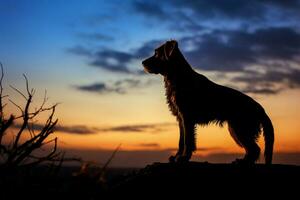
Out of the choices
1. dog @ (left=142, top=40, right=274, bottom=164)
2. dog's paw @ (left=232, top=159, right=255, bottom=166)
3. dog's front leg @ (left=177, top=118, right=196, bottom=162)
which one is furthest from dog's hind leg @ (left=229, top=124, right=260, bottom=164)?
dog's front leg @ (left=177, top=118, right=196, bottom=162)

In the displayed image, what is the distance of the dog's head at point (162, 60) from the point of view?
1094cm

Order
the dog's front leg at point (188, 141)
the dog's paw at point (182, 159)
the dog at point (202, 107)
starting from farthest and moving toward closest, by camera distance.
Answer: the dog at point (202, 107) < the dog's front leg at point (188, 141) < the dog's paw at point (182, 159)

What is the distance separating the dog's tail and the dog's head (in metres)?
2.34

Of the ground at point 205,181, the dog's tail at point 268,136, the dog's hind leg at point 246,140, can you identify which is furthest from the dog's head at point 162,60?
the ground at point 205,181

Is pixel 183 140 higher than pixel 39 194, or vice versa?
pixel 183 140

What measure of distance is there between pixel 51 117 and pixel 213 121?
6.04 meters

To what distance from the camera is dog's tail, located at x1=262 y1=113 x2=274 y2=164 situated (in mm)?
10648

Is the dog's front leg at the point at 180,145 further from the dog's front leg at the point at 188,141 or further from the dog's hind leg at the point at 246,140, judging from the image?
the dog's hind leg at the point at 246,140

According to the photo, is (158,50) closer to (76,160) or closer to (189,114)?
(189,114)

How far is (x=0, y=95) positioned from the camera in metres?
4.86

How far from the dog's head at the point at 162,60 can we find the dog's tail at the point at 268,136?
2343mm

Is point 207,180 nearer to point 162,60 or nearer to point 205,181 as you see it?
point 205,181

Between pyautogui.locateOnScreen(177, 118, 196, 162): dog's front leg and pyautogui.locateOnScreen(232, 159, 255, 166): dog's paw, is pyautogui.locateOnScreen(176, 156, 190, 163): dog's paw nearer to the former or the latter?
pyautogui.locateOnScreen(177, 118, 196, 162): dog's front leg

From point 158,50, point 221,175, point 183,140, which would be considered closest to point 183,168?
point 221,175
